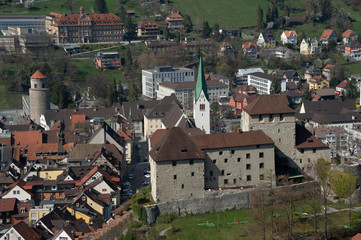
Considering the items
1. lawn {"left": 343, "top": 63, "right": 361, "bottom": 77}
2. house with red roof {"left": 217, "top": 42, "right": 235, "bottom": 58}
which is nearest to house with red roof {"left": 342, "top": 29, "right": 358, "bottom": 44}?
lawn {"left": 343, "top": 63, "right": 361, "bottom": 77}

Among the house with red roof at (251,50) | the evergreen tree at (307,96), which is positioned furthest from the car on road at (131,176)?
the house with red roof at (251,50)

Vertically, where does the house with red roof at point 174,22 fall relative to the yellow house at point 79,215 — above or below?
above

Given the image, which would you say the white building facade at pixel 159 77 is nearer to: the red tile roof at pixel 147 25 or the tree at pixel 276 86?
the tree at pixel 276 86

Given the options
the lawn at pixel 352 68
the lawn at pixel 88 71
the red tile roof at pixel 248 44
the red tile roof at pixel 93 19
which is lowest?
the lawn at pixel 352 68

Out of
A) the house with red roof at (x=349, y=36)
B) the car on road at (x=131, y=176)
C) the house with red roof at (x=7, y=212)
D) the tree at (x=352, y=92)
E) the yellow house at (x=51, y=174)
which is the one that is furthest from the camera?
the house with red roof at (x=349, y=36)

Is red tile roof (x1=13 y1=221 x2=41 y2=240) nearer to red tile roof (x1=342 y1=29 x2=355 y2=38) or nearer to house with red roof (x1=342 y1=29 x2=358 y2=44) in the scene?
house with red roof (x1=342 y1=29 x2=358 y2=44)

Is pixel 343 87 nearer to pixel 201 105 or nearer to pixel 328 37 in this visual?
pixel 328 37
